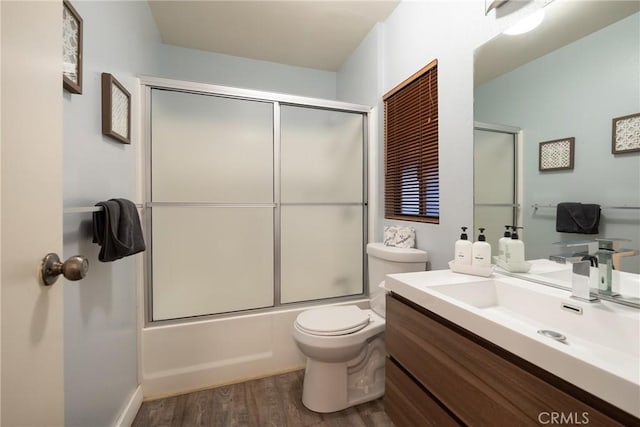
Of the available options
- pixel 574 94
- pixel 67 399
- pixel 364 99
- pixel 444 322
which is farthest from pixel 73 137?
pixel 364 99

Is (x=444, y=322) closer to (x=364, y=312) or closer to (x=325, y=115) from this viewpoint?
(x=364, y=312)

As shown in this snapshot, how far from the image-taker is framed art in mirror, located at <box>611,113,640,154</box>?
882mm

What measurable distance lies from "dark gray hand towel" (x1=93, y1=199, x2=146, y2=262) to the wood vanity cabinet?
1.17 metres

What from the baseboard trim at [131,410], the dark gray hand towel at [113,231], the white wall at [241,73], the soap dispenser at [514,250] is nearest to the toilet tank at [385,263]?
the soap dispenser at [514,250]

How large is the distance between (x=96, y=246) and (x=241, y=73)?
2133 millimetres

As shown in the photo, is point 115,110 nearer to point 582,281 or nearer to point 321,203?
point 321,203

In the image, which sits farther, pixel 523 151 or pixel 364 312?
pixel 364 312

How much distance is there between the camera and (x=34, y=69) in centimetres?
55

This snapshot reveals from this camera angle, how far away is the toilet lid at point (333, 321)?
1.52 meters

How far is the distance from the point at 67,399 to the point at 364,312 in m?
1.38

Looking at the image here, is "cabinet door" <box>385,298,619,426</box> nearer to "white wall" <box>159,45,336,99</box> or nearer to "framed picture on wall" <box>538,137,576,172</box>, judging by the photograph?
"framed picture on wall" <box>538,137,576,172</box>

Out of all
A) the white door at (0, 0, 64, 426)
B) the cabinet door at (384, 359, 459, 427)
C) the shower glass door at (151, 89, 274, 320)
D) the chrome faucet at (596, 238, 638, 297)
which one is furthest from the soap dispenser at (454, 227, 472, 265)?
the white door at (0, 0, 64, 426)

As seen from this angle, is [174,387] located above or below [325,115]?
below

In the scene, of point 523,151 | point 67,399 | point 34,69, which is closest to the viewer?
point 34,69
